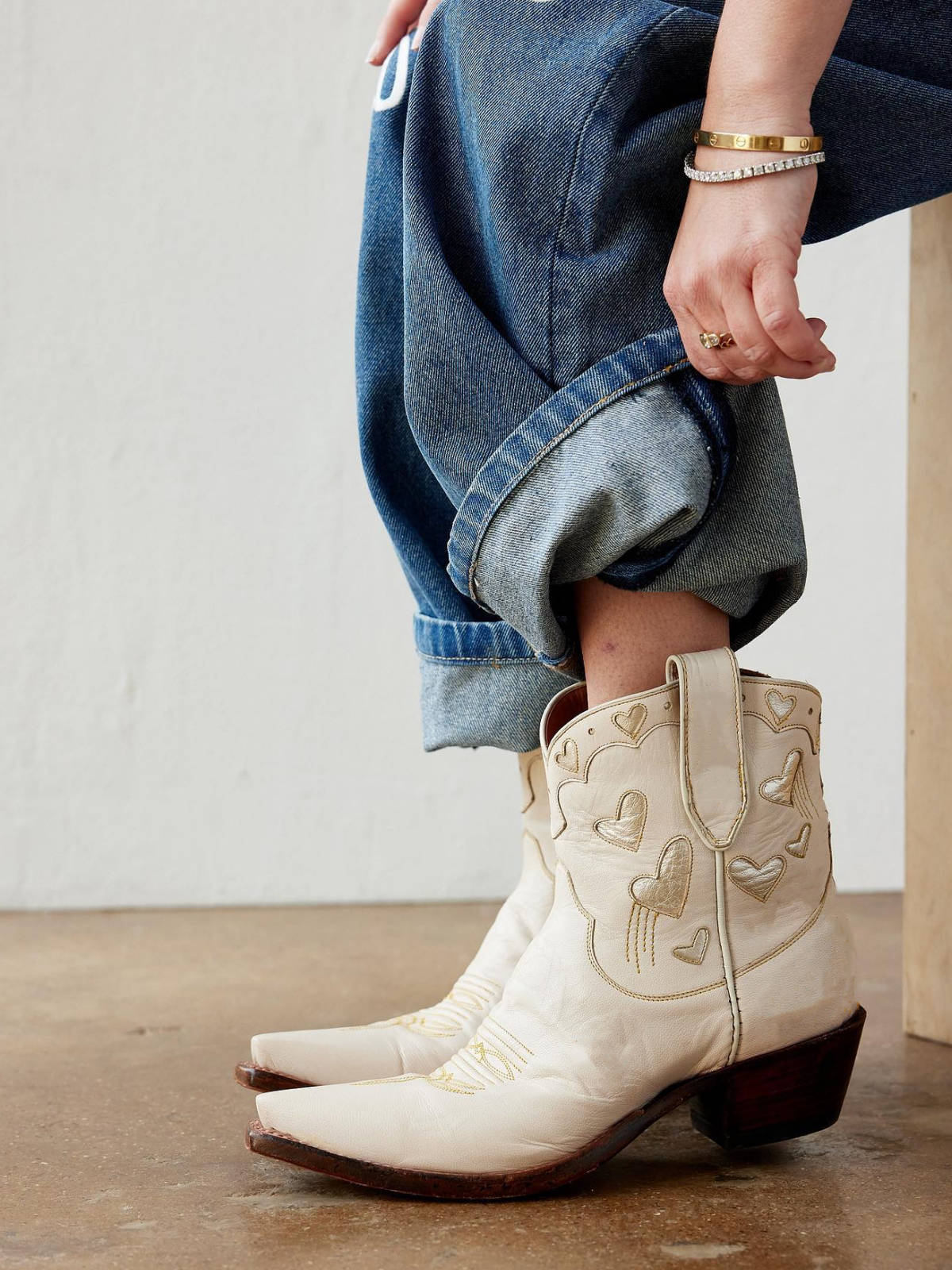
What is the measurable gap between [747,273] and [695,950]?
1.11 ft

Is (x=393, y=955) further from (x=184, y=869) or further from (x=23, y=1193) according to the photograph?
(x=23, y=1193)

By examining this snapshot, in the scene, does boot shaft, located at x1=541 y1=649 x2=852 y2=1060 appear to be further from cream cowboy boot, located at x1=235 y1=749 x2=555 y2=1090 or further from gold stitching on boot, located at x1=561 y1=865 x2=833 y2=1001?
cream cowboy boot, located at x1=235 y1=749 x2=555 y2=1090

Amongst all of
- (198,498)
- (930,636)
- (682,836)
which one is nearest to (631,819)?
(682,836)

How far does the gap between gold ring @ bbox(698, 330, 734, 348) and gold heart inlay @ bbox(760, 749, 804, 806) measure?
220 mm

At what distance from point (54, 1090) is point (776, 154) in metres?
0.73

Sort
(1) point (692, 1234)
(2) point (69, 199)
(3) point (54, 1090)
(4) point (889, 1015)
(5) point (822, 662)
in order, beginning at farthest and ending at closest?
(5) point (822, 662) → (2) point (69, 199) → (4) point (889, 1015) → (3) point (54, 1090) → (1) point (692, 1234)

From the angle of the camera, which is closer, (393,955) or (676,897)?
(676,897)

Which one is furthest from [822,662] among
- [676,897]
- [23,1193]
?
[23,1193]

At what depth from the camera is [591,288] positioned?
58 cm

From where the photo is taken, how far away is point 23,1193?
0.60 meters

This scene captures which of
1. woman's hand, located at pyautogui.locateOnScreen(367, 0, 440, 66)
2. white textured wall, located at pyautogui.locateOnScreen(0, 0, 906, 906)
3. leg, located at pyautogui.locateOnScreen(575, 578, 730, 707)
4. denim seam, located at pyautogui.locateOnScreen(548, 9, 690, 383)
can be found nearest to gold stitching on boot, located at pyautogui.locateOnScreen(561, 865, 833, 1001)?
leg, located at pyautogui.locateOnScreen(575, 578, 730, 707)

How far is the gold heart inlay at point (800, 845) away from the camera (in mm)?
620

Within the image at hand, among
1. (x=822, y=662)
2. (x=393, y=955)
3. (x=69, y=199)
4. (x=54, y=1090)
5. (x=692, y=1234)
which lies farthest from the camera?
(x=822, y=662)

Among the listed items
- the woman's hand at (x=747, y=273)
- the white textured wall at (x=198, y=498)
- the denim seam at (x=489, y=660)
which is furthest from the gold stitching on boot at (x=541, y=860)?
the white textured wall at (x=198, y=498)
